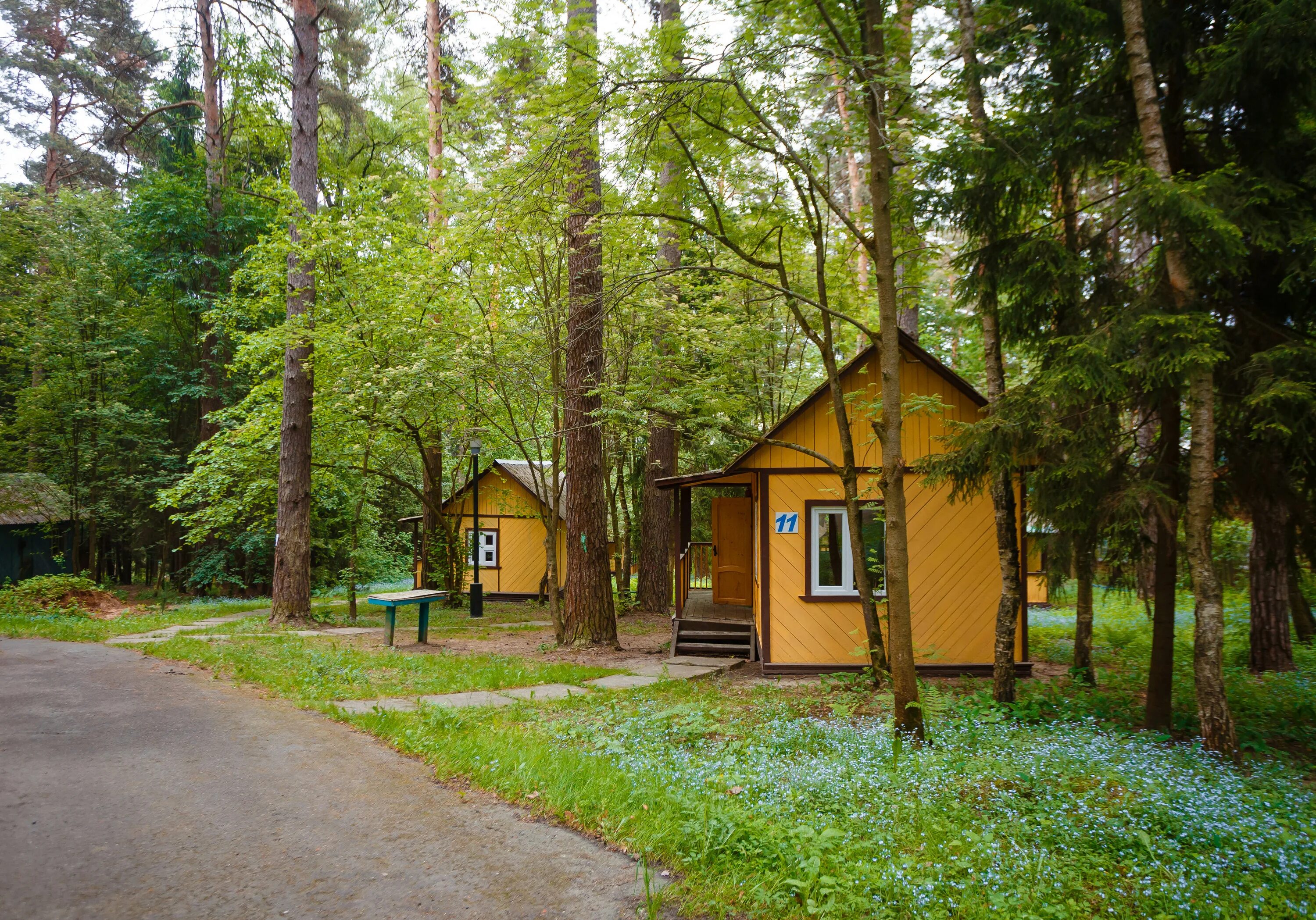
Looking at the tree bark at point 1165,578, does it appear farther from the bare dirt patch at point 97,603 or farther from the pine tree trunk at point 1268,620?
the bare dirt patch at point 97,603

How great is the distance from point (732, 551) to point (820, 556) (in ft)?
17.0

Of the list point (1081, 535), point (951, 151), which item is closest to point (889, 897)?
point (1081, 535)

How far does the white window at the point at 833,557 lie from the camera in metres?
10.6

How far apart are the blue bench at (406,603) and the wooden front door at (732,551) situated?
217 inches

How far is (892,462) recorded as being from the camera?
592cm

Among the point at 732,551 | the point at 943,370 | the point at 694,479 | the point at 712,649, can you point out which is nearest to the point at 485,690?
the point at 712,649

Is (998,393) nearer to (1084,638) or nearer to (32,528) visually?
(1084,638)

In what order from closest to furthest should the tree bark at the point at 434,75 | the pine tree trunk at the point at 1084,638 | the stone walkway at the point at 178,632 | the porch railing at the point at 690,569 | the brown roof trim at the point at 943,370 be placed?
the pine tree trunk at the point at 1084,638 < the brown roof trim at the point at 943,370 < the stone walkway at the point at 178,632 < the porch railing at the point at 690,569 < the tree bark at the point at 434,75

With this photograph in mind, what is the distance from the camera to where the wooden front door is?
15.5m

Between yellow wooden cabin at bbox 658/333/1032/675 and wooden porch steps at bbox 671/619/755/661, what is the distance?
1.31 meters

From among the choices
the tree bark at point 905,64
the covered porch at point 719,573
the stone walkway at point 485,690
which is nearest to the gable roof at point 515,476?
the covered porch at point 719,573

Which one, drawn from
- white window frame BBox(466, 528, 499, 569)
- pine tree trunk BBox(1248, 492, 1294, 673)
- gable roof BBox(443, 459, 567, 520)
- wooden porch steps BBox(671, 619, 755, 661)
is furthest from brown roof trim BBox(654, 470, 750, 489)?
white window frame BBox(466, 528, 499, 569)

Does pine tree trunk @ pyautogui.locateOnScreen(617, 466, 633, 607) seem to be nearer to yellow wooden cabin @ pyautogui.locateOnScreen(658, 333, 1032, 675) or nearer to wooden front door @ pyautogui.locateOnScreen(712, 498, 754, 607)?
wooden front door @ pyautogui.locateOnScreen(712, 498, 754, 607)

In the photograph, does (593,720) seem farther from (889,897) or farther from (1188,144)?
(1188,144)
